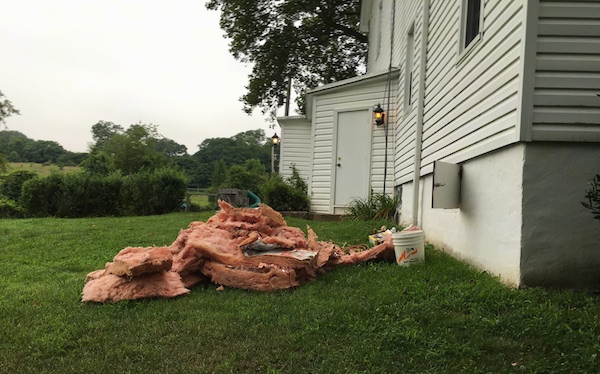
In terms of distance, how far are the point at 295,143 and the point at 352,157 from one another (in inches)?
171

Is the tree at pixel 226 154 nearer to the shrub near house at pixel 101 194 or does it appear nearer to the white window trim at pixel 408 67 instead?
the shrub near house at pixel 101 194

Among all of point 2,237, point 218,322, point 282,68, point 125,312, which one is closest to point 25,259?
point 2,237

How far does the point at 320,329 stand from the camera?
2.34 meters

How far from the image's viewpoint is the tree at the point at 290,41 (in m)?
18.4

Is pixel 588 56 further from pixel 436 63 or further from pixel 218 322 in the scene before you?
pixel 218 322

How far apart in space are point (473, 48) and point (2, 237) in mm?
8242

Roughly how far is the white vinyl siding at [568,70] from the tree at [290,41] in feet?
54.9

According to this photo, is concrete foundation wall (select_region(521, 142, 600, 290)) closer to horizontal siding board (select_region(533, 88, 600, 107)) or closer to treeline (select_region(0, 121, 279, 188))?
horizontal siding board (select_region(533, 88, 600, 107))

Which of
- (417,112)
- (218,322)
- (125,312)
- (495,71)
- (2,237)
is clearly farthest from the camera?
(2,237)

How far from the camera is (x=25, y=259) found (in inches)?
193

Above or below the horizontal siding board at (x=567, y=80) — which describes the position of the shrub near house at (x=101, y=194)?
below

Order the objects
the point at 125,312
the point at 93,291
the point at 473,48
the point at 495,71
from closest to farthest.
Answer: the point at 125,312 < the point at 93,291 < the point at 495,71 < the point at 473,48

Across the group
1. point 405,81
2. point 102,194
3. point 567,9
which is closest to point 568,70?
point 567,9

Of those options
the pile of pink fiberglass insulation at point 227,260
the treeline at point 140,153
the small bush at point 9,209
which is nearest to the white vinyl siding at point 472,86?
the pile of pink fiberglass insulation at point 227,260
